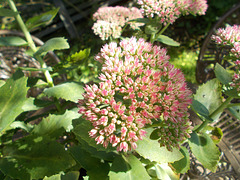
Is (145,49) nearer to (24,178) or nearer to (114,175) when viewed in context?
(114,175)

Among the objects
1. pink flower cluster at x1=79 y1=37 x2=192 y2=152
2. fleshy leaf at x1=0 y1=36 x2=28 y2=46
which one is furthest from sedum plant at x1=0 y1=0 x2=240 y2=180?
fleshy leaf at x1=0 y1=36 x2=28 y2=46

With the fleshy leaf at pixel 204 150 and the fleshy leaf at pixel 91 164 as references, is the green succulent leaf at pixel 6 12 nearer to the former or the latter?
the fleshy leaf at pixel 91 164

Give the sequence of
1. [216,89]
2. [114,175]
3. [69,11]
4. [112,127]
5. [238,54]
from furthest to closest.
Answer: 1. [69,11]
2. [216,89]
3. [238,54]
4. [114,175]
5. [112,127]

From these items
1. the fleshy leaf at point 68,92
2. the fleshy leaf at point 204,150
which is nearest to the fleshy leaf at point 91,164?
the fleshy leaf at point 68,92

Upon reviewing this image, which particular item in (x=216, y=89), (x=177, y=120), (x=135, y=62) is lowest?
(x=216, y=89)

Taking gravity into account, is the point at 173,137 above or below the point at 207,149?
above

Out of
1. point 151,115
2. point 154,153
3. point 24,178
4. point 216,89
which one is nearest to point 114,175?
point 154,153

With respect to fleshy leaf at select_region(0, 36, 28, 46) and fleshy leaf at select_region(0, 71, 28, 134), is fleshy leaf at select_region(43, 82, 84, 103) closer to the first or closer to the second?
fleshy leaf at select_region(0, 71, 28, 134)
